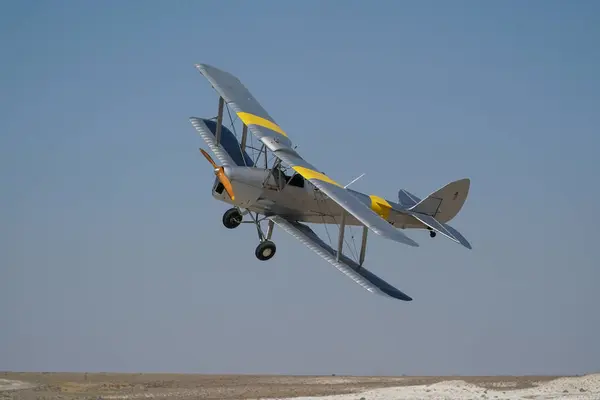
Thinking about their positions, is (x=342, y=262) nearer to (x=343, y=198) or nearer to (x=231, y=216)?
(x=343, y=198)

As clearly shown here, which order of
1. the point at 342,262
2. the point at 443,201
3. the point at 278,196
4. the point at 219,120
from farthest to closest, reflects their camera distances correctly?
1. the point at 443,201
2. the point at 219,120
3. the point at 278,196
4. the point at 342,262

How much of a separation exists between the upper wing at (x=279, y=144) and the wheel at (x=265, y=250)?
2.92m

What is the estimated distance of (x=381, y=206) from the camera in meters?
38.6

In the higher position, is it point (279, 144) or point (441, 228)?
point (279, 144)

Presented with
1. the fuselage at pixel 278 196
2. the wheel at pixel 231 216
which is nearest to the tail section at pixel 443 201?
the fuselage at pixel 278 196

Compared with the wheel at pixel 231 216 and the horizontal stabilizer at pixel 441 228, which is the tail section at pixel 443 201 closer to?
the horizontal stabilizer at pixel 441 228

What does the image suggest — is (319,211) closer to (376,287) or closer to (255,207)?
(255,207)

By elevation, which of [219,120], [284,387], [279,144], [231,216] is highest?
[219,120]

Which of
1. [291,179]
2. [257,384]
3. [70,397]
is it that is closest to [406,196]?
[291,179]

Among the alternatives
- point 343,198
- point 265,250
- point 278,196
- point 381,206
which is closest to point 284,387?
point 381,206

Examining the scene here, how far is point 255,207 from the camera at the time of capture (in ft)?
112

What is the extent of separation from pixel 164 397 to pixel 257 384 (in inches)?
224

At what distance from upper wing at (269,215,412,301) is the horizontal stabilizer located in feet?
21.3

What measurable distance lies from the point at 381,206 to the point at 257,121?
19.8ft
